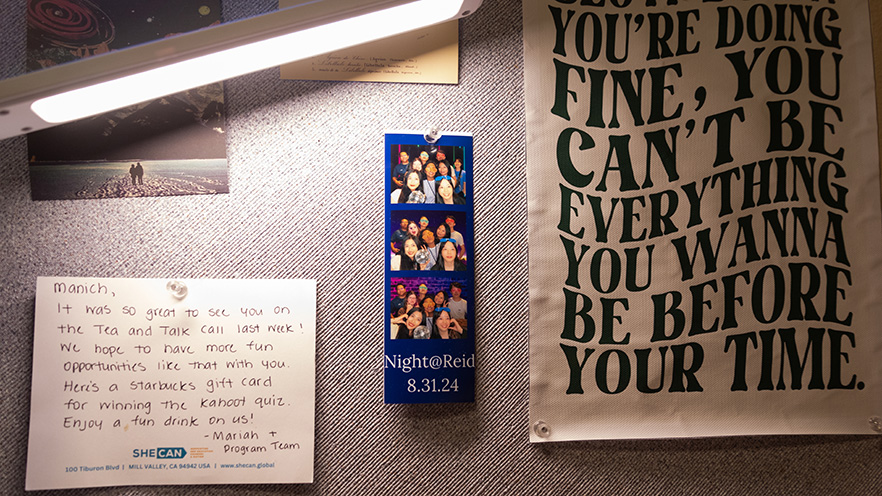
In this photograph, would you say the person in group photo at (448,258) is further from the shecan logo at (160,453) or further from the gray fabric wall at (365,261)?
the shecan logo at (160,453)

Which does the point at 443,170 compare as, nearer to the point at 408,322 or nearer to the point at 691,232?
the point at 408,322

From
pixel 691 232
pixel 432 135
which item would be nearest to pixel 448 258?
pixel 432 135

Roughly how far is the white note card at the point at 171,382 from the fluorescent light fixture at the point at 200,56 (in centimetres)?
24

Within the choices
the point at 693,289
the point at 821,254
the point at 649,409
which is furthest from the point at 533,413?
the point at 821,254

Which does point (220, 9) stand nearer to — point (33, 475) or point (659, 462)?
point (33, 475)

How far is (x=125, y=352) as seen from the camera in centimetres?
63

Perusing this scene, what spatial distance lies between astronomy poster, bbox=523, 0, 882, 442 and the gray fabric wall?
0.03 meters

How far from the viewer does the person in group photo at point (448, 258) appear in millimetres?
662

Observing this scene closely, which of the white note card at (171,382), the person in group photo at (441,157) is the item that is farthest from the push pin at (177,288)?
the person in group photo at (441,157)

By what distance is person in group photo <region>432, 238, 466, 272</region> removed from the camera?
662 mm

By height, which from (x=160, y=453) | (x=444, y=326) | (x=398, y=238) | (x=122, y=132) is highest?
(x=122, y=132)

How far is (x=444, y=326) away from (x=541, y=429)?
6.7 inches

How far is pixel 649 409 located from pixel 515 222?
28 cm

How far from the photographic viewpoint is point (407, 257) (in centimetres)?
66
